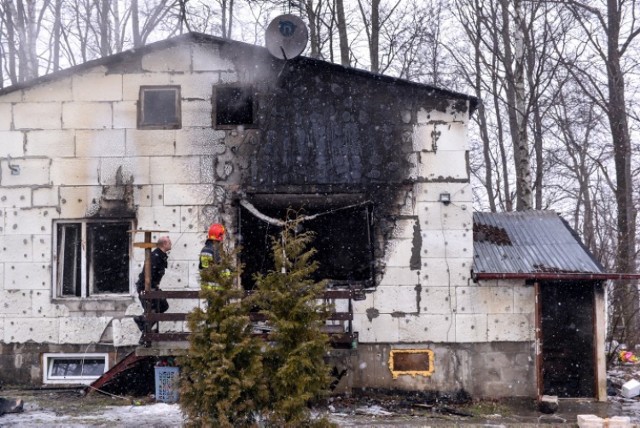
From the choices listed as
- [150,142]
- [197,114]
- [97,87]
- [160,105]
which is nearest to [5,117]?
[97,87]

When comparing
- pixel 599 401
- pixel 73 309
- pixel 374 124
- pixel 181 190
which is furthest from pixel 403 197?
pixel 73 309

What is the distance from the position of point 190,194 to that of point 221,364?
168 inches

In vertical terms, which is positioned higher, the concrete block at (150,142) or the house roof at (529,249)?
the concrete block at (150,142)

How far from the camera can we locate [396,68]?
24.7m

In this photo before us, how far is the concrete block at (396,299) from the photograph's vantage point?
11.1 metres

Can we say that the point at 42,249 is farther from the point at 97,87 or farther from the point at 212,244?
the point at 212,244

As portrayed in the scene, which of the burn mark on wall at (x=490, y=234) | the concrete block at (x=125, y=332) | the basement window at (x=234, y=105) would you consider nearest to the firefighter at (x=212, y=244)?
the basement window at (x=234, y=105)

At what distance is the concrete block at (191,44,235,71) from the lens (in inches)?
448

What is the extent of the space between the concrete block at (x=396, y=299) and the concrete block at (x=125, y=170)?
161 inches

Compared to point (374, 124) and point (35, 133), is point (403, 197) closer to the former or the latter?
point (374, 124)

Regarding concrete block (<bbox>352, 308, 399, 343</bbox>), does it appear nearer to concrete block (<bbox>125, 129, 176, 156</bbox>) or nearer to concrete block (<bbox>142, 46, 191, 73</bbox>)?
concrete block (<bbox>125, 129, 176, 156</bbox>)

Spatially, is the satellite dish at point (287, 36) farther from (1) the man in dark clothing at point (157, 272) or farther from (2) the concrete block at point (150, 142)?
(1) the man in dark clothing at point (157, 272)

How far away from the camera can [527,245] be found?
11.9 meters

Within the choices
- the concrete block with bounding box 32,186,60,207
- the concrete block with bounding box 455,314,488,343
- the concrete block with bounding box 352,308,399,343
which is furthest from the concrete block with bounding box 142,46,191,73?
the concrete block with bounding box 455,314,488,343
